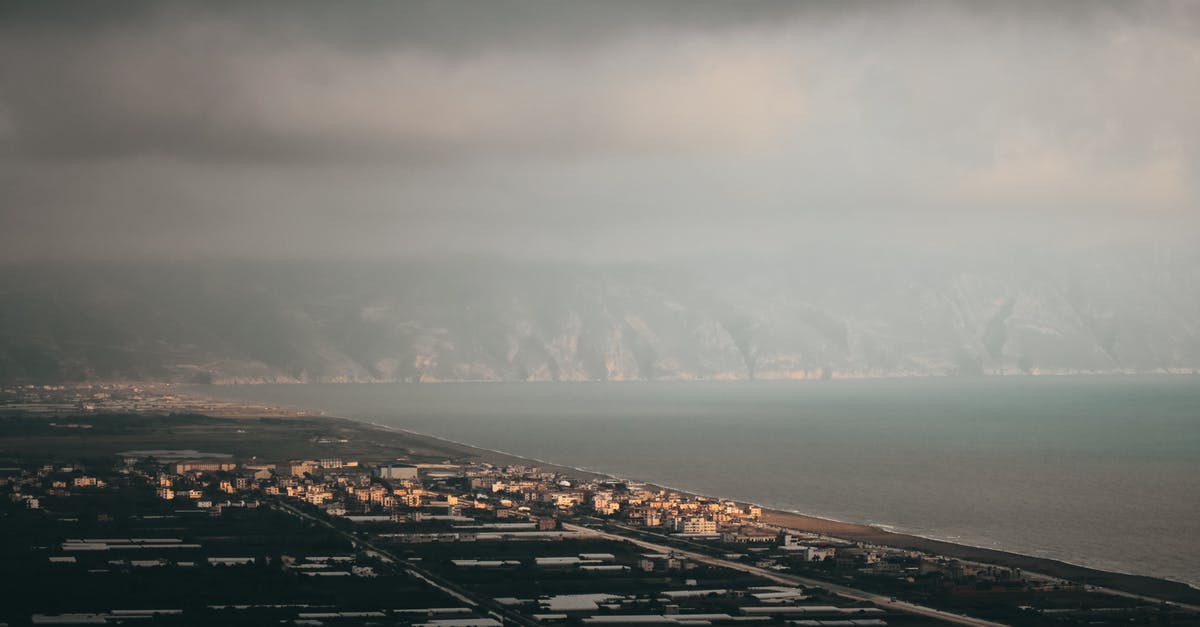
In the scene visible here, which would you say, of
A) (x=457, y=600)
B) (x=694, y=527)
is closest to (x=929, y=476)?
(x=694, y=527)

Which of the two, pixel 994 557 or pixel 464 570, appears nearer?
pixel 464 570

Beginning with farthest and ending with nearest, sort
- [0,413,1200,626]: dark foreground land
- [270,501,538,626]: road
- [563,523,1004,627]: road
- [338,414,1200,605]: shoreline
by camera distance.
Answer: [338,414,1200,605]: shoreline < [0,413,1200,626]: dark foreground land < [563,523,1004,627]: road < [270,501,538,626]: road

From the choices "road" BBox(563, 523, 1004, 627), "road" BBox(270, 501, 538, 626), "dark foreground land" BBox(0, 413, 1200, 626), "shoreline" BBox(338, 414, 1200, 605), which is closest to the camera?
"road" BBox(270, 501, 538, 626)

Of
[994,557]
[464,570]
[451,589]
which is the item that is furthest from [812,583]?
[464,570]

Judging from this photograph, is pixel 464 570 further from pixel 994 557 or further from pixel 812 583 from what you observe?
pixel 994 557

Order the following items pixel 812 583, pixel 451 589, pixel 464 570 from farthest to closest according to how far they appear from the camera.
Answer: pixel 464 570 < pixel 812 583 < pixel 451 589

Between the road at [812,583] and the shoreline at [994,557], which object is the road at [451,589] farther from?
the shoreline at [994,557]

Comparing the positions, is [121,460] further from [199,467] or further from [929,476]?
[929,476]

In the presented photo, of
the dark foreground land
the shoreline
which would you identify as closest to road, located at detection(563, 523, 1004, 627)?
the dark foreground land

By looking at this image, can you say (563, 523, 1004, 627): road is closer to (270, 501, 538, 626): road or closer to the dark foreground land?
the dark foreground land
